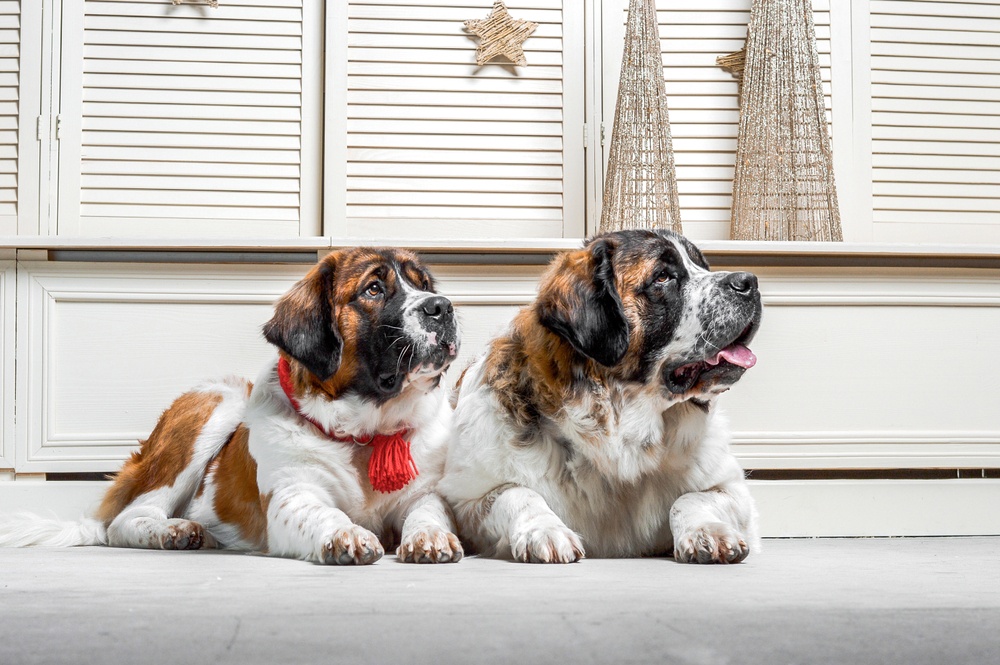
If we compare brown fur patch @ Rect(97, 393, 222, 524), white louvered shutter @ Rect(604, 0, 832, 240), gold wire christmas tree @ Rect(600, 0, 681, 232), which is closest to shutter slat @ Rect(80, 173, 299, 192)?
brown fur patch @ Rect(97, 393, 222, 524)

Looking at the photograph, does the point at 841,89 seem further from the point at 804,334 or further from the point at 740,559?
the point at 740,559

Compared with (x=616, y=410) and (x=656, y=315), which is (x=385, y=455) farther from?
(x=656, y=315)

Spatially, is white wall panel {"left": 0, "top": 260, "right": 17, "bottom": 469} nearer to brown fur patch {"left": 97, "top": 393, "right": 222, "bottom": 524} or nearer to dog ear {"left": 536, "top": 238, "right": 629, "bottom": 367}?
brown fur patch {"left": 97, "top": 393, "right": 222, "bottom": 524}

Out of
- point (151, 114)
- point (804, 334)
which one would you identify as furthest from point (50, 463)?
point (804, 334)

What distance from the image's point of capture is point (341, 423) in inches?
86.3

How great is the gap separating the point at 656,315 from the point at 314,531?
939mm

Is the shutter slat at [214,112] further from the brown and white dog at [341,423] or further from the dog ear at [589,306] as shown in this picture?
the dog ear at [589,306]

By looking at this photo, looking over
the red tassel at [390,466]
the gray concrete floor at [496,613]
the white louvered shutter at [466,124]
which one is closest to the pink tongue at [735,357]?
the gray concrete floor at [496,613]

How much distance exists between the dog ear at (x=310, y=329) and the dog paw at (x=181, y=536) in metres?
0.59

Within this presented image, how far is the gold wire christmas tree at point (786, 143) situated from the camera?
3.14m

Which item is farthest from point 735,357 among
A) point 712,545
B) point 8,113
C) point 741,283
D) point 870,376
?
point 8,113

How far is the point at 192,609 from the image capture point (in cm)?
130

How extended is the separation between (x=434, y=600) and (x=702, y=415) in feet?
3.25

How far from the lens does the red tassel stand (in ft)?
7.07
